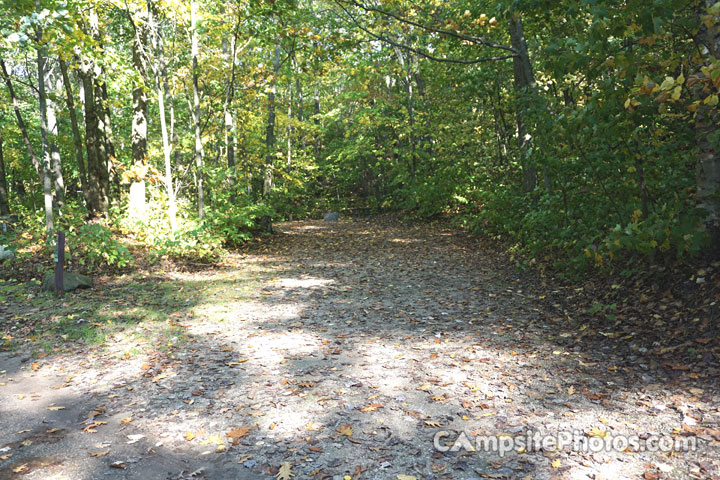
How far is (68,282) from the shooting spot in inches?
302

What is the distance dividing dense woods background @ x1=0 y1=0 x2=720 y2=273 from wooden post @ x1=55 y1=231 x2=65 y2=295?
115 cm

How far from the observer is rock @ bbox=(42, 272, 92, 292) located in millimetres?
7614

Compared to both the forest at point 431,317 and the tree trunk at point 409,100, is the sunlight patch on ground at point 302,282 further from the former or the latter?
the tree trunk at point 409,100

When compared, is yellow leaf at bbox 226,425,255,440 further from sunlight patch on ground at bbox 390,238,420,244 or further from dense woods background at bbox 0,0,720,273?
sunlight patch on ground at bbox 390,238,420,244

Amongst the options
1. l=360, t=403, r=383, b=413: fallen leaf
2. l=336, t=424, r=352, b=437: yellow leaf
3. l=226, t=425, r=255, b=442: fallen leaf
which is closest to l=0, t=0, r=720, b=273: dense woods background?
l=360, t=403, r=383, b=413: fallen leaf

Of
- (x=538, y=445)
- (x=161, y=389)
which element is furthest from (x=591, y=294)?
(x=161, y=389)

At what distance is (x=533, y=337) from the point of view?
17.2 ft

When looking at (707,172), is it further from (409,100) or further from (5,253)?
(409,100)

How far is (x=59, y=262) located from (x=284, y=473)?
245 inches

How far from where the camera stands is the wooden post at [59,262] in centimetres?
726

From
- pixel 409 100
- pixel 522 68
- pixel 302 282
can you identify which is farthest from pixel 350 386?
pixel 409 100

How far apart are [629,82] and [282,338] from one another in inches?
183

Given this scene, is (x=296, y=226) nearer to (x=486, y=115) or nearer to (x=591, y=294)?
(x=486, y=115)

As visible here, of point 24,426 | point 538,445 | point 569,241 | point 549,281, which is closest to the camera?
point 538,445
